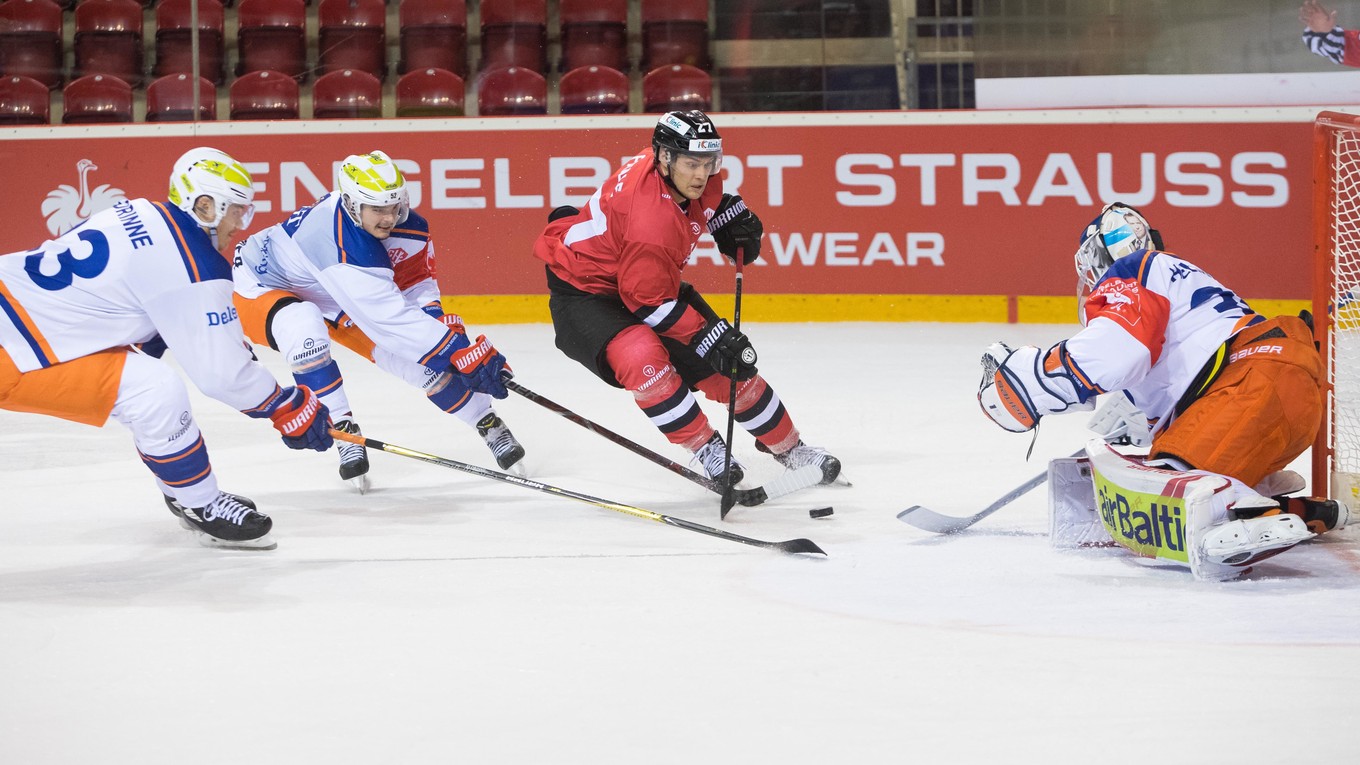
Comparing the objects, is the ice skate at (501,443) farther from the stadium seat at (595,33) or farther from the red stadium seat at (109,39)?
the red stadium seat at (109,39)

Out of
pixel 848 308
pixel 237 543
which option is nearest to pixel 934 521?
pixel 237 543

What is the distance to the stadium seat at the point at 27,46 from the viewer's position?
789cm

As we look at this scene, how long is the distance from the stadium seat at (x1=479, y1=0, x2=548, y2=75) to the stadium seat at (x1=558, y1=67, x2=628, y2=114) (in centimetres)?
26

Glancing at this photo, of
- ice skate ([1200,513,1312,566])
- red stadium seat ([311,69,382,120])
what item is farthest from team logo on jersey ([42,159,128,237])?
ice skate ([1200,513,1312,566])

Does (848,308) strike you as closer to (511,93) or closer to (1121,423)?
(511,93)

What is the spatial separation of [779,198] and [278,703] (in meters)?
5.34

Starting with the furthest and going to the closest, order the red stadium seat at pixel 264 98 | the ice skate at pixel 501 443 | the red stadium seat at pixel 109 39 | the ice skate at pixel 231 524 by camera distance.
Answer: the red stadium seat at pixel 109 39
the red stadium seat at pixel 264 98
the ice skate at pixel 501 443
the ice skate at pixel 231 524

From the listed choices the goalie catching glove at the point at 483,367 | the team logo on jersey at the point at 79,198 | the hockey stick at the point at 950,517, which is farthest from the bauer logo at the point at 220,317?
the team logo on jersey at the point at 79,198

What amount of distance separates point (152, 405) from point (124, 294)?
255 millimetres

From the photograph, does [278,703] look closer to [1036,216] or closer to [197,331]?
[197,331]

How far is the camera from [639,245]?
3936 mm

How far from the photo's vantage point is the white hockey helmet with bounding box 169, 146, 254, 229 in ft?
11.1

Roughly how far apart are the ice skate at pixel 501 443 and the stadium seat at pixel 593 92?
11.1 ft

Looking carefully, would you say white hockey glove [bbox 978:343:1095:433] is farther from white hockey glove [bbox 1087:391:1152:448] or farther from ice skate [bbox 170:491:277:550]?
ice skate [bbox 170:491:277:550]
